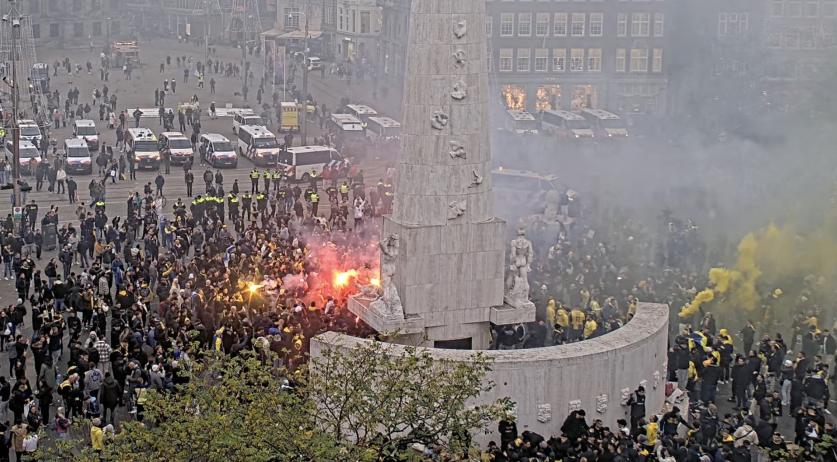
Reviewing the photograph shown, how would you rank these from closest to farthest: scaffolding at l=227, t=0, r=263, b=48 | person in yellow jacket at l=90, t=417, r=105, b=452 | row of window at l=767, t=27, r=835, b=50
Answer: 1. person in yellow jacket at l=90, t=417, r=105, b=452
2. row of window at l=767, t=27, r=835, b=50
3. scaffolding at l=227, t=0, r=263, b=48

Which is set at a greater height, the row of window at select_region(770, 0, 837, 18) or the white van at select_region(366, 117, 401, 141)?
the row of window at select_region(770, 0, 837, 18)

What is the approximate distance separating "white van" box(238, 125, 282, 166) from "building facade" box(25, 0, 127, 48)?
57195 mm

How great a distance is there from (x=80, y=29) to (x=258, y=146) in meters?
68.4

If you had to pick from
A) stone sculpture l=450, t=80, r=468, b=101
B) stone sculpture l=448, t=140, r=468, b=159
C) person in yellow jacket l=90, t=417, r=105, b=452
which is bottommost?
person in yellow jacket l=90, t=417, r=105, b=452

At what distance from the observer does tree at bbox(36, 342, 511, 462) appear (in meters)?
21.6

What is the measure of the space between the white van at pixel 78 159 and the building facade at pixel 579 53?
117ft

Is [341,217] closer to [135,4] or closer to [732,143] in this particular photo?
[732,143]

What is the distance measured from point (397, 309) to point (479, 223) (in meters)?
2.44

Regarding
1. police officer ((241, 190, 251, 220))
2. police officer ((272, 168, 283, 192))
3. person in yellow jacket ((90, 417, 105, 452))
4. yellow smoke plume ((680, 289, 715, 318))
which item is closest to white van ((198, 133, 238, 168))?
police officer ((272, 168, 283, 192))

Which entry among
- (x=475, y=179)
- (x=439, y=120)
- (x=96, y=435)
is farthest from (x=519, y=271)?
(x=96, y=435)

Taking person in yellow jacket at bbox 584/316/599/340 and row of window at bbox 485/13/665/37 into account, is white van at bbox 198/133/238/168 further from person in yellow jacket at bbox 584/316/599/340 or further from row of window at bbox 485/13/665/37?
person in yellow jacket at bbox 584/316/599/340

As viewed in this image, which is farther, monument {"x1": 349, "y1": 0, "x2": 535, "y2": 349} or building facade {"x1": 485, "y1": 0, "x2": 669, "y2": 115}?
building facade {"x1": 485, "y1": 0, "x2": 669, "y2": 115}

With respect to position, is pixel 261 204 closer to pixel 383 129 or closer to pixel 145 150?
pixel 145 150

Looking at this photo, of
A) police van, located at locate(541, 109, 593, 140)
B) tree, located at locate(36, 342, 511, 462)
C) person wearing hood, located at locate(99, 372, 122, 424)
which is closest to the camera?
tree, located at locate(36, 342, 511, 462)
